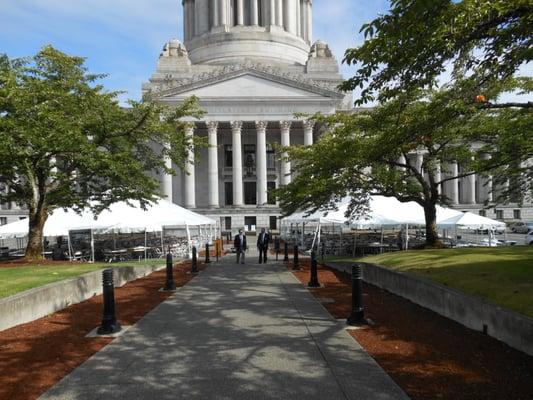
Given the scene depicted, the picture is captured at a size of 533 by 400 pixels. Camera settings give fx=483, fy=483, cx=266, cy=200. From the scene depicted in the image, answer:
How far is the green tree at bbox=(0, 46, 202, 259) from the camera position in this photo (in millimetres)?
15602

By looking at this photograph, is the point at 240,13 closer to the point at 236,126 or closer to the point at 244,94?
the point at 244,94

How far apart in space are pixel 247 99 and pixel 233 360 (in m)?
57.0

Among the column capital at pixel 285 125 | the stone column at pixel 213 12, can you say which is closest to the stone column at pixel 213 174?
the column capital at pixel 285 125

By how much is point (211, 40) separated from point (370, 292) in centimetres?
7198

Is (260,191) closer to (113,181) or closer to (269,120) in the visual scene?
(269,120)

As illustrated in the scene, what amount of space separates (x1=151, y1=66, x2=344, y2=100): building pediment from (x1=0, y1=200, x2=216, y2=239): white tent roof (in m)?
36.4

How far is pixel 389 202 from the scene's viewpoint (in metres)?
26.2

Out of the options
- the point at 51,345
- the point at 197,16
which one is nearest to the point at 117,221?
the point at 51,345

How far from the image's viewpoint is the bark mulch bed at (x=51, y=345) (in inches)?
233

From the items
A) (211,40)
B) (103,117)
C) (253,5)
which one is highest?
(253,5)

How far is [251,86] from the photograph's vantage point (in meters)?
62.2

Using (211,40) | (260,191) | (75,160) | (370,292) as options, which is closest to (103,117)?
(75,160)

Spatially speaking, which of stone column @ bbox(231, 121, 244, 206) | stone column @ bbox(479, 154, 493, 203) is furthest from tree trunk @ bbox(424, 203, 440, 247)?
stone column @ bbox(231, 121, 244, 206)

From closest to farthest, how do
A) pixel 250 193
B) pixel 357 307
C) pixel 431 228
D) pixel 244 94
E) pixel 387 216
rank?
pixel 357 307
pixel 431 228
pixel 387 216
pixel 244 94
pixel 250 193
